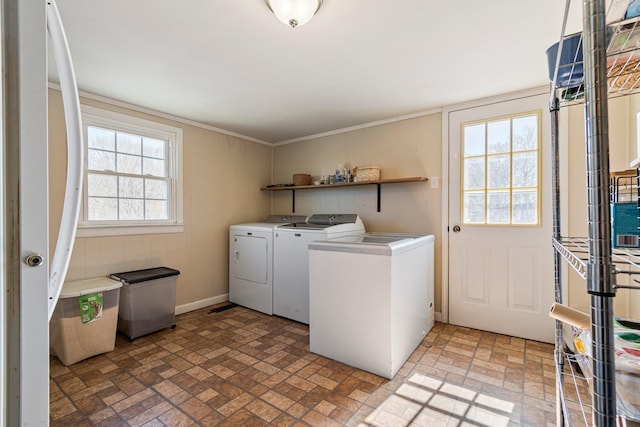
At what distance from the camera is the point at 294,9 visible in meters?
1.45

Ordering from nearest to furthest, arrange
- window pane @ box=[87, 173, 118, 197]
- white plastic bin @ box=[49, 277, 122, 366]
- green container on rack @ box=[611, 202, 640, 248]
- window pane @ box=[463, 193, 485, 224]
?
green container on rack @ box=[611, 202, 640, 248] < white plastic bin @ box=[49, 277, 122, 366] < window pane @ box=[87, 173, 118, 197] < window pane @ box=[463, 193, 485, 224]

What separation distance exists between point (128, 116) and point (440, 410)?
3533 mm

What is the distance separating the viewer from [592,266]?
546 millimetres

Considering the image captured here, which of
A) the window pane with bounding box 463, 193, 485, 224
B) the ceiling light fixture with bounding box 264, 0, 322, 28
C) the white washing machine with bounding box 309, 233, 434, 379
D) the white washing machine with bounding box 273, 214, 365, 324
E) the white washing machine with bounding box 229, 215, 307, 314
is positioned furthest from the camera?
the white washing machine with bounding box 229, 215, 307, 314

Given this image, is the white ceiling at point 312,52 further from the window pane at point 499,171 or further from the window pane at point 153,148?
the window pane at point 499,171

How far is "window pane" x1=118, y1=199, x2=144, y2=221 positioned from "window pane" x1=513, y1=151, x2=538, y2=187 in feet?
12.0

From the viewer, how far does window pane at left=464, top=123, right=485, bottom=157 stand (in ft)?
9.14

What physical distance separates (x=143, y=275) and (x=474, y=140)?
3.39m

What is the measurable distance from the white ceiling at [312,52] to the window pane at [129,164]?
21.2 inches

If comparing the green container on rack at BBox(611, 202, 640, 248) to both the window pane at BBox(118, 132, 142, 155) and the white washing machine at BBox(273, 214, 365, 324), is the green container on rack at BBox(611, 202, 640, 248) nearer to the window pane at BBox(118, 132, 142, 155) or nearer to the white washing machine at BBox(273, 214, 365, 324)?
the white washing machine at BBox(273, 214, 365, 324)

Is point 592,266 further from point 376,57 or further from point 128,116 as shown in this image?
point 128,116

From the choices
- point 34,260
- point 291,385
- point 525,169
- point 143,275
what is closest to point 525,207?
point 525,169

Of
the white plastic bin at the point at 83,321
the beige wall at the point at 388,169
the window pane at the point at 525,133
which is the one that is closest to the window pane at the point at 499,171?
the window pane at the point at 525,133

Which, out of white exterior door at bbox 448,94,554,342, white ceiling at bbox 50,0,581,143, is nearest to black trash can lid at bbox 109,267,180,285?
white ceiling at bbox 50,0,581,143
